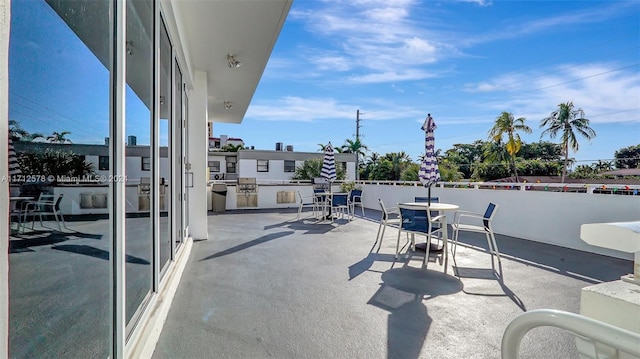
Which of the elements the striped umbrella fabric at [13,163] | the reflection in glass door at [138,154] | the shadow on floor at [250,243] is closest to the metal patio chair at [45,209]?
the striped umbrella fabric at [13,163]

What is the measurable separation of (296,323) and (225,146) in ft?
88.0

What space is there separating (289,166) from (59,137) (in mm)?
22464

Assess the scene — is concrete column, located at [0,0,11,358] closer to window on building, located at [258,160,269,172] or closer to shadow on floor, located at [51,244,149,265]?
shadow on floor, located at [51,244,149,265]

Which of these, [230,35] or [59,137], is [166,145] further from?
[59,137]

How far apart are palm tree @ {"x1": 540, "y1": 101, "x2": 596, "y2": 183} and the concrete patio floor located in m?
27.7

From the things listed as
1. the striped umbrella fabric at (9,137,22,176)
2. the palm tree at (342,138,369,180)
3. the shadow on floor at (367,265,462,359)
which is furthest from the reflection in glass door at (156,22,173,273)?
the palm tree at (342,138,369,180)

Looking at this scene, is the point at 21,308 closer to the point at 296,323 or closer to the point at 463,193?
the point at 296,323

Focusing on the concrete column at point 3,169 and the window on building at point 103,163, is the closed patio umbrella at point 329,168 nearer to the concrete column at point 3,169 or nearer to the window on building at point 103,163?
the window on building at point 103,163

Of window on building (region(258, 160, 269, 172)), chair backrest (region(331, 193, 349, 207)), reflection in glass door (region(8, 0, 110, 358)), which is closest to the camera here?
reflection in glass door (region(8, 0, 110, 358))

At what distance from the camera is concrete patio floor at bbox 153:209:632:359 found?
2143mm

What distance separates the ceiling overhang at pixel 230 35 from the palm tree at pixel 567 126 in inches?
1144

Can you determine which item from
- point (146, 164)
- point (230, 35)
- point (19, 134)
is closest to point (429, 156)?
point (230, 35)

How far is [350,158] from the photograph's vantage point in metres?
24.5

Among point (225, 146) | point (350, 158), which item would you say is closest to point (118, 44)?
point (350, 158)
